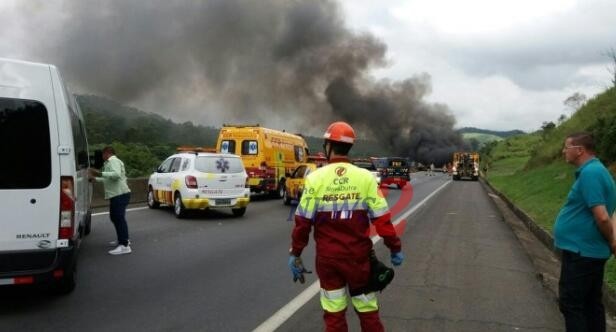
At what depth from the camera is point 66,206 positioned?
5.07m

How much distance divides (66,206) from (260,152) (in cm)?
1352

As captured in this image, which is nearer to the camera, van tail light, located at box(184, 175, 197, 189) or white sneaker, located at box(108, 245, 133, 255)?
white sneaker, located at box(108, 245, 133, 255)

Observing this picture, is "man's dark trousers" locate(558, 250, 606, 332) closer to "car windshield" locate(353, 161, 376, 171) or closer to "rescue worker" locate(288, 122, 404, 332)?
"rescue worker" locate(288, 122, 404, 332)

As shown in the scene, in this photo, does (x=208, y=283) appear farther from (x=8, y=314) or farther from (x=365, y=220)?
(x=365, y=220)

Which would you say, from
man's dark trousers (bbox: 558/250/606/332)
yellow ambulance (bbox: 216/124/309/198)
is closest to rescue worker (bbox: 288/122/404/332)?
man's dark trousers (bbox: 558/250/606/332)

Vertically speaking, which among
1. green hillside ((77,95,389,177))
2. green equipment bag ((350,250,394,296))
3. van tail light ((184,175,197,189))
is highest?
green hillside ((77,95,389,177))

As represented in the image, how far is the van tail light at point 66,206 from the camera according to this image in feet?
16.5

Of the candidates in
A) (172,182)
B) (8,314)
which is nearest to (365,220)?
(8,314)

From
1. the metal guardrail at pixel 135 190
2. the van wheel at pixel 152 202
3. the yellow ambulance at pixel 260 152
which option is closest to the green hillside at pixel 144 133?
the yellow ambulance at pixel 260 152

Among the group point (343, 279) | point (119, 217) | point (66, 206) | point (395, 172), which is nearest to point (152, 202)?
point (119, 217)

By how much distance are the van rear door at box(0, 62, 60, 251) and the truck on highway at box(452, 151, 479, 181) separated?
140ft

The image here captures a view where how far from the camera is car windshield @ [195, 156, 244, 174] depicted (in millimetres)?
12398

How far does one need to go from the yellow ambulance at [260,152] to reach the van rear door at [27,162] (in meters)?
13.1

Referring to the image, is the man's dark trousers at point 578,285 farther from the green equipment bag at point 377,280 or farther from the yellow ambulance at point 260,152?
the yellow ambulance at point 260,152
